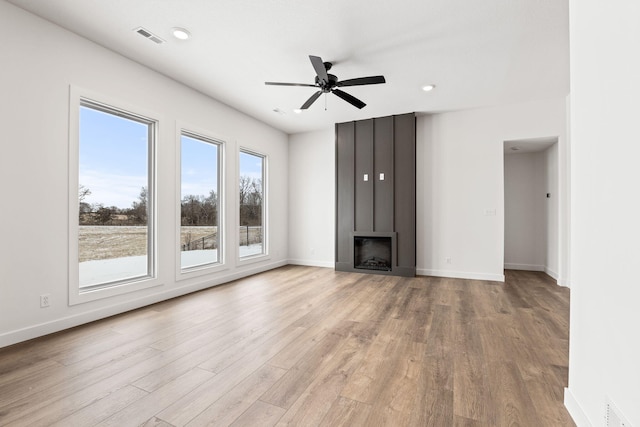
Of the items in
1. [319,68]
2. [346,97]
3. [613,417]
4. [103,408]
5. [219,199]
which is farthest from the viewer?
[219,199]

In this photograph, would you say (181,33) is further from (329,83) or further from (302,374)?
(302,374)

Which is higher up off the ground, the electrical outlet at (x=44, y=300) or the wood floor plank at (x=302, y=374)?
the electrical outlet at (x=44, y=300)

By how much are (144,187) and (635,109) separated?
445cm

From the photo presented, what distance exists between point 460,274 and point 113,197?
554 centimetres

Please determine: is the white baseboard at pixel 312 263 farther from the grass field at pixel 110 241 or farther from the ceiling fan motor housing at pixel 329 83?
the ceiling fan motor housing at pixel 329 83

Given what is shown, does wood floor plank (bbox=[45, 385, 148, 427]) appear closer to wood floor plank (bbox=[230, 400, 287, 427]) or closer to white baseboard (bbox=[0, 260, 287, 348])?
wood floor plank (bbox=[230, 400, 287, 427])

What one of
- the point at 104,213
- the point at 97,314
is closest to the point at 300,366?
the point at 97,314

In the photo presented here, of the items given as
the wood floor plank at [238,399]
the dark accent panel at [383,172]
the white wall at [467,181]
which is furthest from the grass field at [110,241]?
the white wall at [467,181]

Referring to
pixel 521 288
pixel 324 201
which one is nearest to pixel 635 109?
pixel 521 288

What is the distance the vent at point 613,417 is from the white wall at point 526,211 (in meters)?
5.54

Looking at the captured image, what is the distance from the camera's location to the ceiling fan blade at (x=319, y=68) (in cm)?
291

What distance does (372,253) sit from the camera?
584 cm

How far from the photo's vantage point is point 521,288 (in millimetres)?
4547

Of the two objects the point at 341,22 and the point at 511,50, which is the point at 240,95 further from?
the point at 511,50
